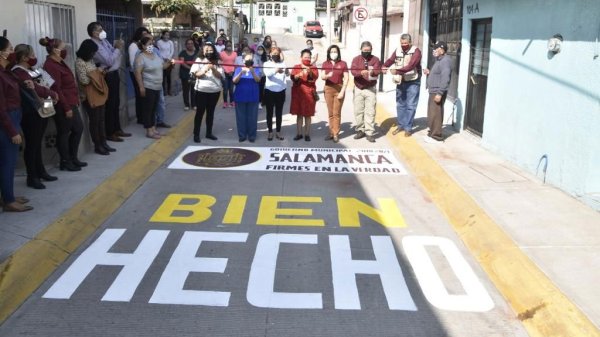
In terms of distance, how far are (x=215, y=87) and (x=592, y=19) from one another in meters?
5.90

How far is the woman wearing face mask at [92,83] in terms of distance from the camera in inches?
311

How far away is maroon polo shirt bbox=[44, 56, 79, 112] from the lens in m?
6.94

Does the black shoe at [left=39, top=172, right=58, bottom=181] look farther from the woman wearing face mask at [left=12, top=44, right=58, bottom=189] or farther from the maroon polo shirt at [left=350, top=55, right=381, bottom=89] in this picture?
the maroon polo shirt at [left=350, top=55, right=381, bottom=89]

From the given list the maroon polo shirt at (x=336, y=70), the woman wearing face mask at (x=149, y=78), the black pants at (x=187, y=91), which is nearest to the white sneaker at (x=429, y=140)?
the maroon polo shirt at (x=336, y=70)

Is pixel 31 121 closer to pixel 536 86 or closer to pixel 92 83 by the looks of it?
pixel 92 83

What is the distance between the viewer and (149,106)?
31.5 ft

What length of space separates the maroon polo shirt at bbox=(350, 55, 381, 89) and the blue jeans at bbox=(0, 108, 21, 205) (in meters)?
5.72

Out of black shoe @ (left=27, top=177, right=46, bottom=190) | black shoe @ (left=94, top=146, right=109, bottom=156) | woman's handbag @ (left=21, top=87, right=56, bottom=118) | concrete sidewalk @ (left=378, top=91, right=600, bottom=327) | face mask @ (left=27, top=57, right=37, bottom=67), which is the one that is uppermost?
face mask @ (left=27, top=57, right=37, bottom=67)

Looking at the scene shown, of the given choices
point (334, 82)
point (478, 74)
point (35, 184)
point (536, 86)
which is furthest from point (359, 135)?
point (35, 184)

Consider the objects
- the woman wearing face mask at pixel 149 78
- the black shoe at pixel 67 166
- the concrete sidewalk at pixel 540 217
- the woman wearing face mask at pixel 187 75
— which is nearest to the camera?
the concrete sidewalk at pixel 540 217

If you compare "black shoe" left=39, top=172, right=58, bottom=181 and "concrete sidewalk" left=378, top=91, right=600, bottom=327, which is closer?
"concrete sidewalk" left=378, top=91, right=600, bottom=327

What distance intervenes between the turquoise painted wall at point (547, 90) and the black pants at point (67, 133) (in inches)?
239

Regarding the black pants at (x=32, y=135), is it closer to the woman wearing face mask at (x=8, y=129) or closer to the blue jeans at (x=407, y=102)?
the woman wearing face mask at (x=8, y=129)

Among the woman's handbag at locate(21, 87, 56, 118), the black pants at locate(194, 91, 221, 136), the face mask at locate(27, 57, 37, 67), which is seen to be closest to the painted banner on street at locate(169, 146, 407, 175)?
the black pants at locate(194, 91, 221, 136)
